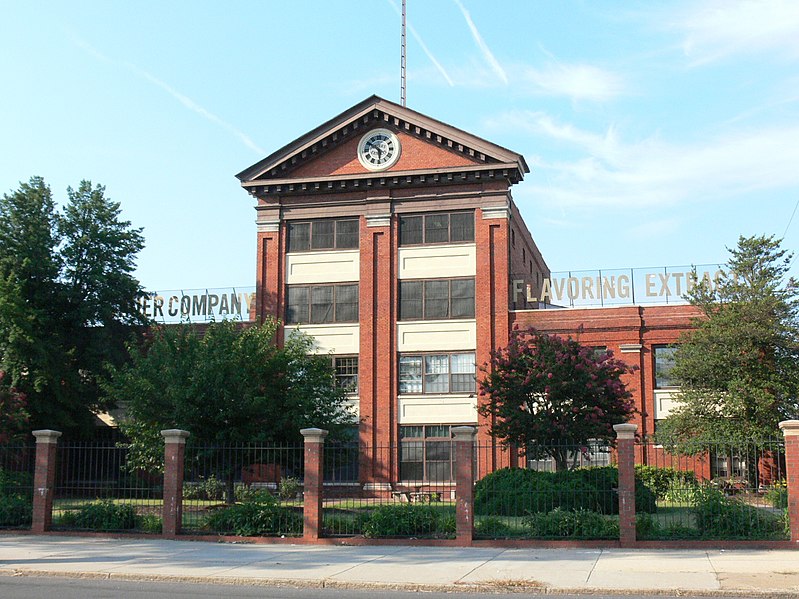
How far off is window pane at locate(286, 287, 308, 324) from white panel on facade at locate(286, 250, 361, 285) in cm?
41

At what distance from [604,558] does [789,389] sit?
58.8ft

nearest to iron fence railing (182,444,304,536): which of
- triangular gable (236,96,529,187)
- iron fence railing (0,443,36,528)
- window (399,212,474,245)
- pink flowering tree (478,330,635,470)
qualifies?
iron fence railing (0,443,36,528)

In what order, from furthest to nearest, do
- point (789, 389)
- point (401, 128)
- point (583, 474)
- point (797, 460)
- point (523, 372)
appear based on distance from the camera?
point (401, 128)
point (789, 389)
point (523, 372)
point (583, 474)
point (797, 460)

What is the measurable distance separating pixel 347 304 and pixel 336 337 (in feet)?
5.11

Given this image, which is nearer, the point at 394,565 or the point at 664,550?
the point at 394,565

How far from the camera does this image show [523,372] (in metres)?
29.4

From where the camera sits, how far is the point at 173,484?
22.8 m

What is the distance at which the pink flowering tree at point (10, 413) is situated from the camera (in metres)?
33.9

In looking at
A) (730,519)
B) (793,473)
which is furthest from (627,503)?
(793,473)

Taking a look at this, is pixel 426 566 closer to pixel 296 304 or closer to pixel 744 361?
pixel 744 361

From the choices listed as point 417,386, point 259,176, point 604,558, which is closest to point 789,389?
point 417,386

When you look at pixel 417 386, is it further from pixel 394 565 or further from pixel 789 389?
pixel 394 565

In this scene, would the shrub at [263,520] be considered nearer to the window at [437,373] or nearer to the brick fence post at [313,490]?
the brick fence post at [313,490]

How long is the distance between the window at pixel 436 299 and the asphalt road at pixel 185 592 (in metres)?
24.5
